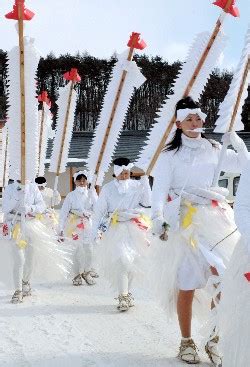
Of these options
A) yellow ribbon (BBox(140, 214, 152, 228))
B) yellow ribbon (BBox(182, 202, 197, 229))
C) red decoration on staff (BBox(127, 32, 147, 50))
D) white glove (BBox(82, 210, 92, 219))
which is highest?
red decoration on staff (BBox(127, 32, 147, 50))

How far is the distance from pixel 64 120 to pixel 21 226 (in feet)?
9.21

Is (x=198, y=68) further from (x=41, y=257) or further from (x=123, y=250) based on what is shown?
(x=41, y=257)

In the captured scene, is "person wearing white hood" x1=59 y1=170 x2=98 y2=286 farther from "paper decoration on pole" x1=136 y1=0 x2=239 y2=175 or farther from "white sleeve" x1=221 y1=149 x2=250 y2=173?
"white sleeve" x1=221 y1=149 x2=250 y2=173

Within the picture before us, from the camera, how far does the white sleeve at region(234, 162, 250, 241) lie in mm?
2619

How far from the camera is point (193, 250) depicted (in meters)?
3.56

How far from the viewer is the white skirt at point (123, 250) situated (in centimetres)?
548

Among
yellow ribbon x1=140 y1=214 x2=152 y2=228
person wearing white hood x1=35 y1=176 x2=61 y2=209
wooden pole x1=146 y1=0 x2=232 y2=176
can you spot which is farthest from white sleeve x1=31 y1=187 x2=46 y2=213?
person wearing white hood x1=35 y1=176 x2=61 y2=209

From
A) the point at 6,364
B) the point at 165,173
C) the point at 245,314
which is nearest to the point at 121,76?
the point at 165,173

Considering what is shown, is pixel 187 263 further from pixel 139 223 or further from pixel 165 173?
pixel 139 223

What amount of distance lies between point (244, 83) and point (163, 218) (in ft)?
3.98

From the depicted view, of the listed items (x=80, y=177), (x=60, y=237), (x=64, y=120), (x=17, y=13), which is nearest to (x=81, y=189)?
(x=80, y=177)

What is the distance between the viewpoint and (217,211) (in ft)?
12.1

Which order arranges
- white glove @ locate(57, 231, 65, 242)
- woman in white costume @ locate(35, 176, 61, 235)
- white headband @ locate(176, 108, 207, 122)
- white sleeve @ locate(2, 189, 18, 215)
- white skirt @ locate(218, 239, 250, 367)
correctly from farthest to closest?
woman in white costume @ locate(35, 176, 61, 235), white glove @ locate(57, 231, 65, 242), white sleeve @ locate(2, 189, 18, 215), white headband @ locate(176, 108, 207, 122), white skirt @ locate(218, 239, 250, 367)

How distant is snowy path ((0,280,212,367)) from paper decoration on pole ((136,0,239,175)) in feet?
5.09
